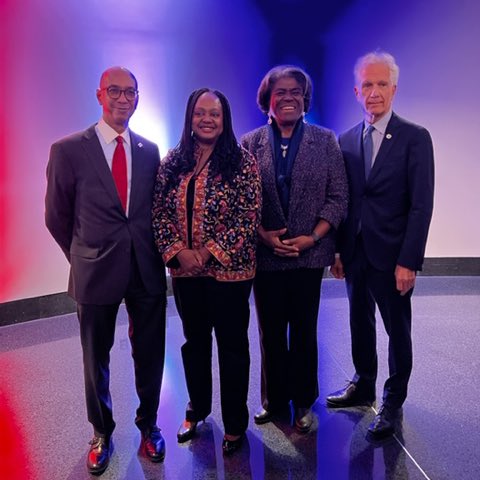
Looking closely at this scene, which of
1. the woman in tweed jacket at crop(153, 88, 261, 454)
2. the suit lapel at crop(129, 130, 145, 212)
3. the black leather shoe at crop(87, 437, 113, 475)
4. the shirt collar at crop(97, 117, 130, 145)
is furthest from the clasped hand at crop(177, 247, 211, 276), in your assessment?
the black leather shoe at crop(87, 437, 113, 475)

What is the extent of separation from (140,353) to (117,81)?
1149 mm

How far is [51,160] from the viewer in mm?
1981

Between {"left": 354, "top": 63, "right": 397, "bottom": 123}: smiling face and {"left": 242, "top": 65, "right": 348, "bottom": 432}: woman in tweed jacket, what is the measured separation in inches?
8.8

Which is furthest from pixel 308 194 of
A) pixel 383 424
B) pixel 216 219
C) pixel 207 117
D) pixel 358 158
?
pixel 383 424

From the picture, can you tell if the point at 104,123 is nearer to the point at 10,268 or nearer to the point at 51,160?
the point at 51,160

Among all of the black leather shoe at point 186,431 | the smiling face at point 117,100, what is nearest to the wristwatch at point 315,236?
the smiling face at point 117,100

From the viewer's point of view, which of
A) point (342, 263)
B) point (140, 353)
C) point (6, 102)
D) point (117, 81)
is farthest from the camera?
point (6, 102)

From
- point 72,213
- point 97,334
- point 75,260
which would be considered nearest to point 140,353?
point 97,334

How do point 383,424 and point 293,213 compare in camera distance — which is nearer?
point 293,213

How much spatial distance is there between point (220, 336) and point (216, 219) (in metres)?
0.52

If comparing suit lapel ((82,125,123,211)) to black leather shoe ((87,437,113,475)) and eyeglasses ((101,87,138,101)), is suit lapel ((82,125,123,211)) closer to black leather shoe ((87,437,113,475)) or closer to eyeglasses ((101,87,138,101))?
eyeglasses ((101,87,138,101))

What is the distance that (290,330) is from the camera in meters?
2.37

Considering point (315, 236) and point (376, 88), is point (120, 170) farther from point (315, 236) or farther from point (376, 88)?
point (376, 88)

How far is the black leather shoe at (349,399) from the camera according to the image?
263 cm
